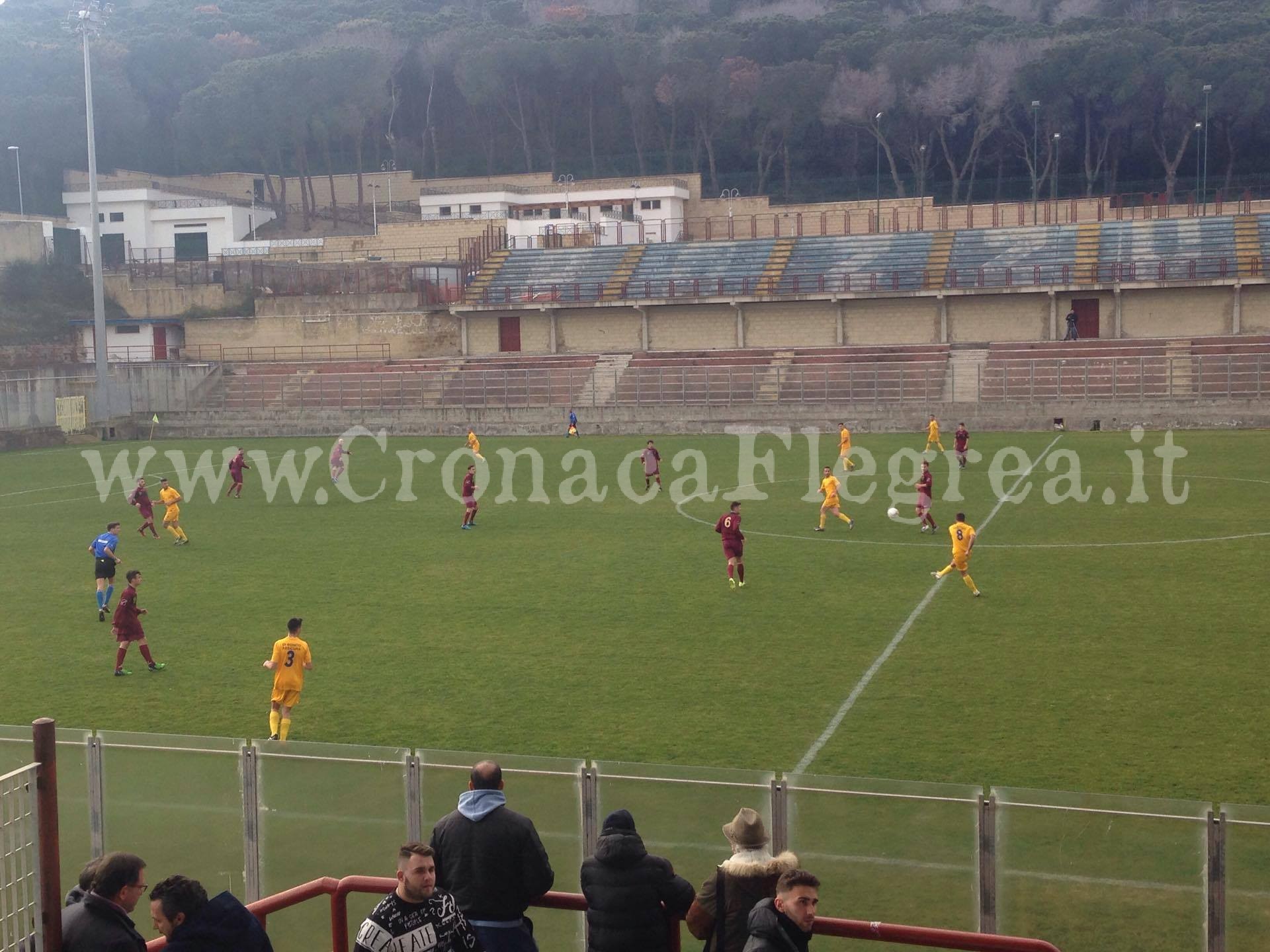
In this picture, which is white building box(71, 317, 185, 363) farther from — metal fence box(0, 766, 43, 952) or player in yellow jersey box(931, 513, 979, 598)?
metal fence box(0, 766, 43, 952)

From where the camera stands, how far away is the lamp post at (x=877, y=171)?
72625mm

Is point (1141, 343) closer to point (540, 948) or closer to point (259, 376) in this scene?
point (259, 376)

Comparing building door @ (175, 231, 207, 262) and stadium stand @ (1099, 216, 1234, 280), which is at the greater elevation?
building door @ (175, 231, 207, 262)

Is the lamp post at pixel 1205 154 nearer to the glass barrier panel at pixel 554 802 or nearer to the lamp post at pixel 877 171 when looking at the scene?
the lamp post at pixel 877 171

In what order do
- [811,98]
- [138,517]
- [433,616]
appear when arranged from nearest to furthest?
[433,616] < [138,517] < [811,98]

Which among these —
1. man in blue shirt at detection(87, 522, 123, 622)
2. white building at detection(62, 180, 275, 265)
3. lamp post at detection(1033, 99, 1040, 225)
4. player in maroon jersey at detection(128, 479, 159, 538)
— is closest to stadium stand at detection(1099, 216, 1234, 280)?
lamp post at detection(1033, 99, 1040, 225)

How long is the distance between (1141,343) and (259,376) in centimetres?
3376

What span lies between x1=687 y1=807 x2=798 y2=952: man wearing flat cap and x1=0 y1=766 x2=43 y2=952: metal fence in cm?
269

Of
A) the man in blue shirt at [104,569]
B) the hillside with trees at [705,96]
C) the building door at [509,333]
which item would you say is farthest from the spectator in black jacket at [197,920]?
the hillside with trees at [705,96]

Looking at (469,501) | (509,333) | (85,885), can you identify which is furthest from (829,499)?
(509,333)

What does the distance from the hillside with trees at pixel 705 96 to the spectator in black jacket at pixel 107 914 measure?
3157 inches

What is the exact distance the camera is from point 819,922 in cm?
599

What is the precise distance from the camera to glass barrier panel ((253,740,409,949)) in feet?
28.1

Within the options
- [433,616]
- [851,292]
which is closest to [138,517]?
[433,616]
